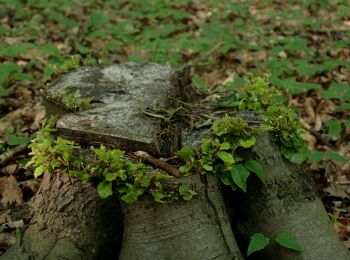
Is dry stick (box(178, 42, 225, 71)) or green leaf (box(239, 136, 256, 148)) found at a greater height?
green leaf (box(239, 136, 256, 148))

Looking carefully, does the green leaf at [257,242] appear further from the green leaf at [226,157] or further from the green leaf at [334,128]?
the green leaf at [334,128]

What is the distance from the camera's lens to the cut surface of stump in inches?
82.7

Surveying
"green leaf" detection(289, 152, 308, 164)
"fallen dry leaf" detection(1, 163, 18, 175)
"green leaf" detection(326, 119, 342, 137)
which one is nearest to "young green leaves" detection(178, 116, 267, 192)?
"green leaf" detection(289, 152, 308, 164)

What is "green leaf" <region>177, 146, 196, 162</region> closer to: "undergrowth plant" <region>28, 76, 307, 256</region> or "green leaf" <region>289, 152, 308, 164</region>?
"undergrowth plant" <region>28, 76, 307, 256</region>

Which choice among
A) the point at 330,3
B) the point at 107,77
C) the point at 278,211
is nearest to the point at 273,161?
the point at 278,211

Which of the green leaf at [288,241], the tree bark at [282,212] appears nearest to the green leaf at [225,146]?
the tree bark at [282,212]

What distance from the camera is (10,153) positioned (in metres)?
3.21

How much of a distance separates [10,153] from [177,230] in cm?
174

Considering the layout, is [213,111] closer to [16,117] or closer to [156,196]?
[156,196]

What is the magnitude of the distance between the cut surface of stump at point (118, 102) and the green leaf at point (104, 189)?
0.22 metres

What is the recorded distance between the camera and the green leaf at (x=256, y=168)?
2.13m

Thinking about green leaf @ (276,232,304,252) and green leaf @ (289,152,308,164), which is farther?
green leaf @ (289,152,308,164)

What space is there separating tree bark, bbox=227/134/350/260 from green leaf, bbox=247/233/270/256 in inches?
4.6

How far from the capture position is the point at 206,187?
6.77 ft
